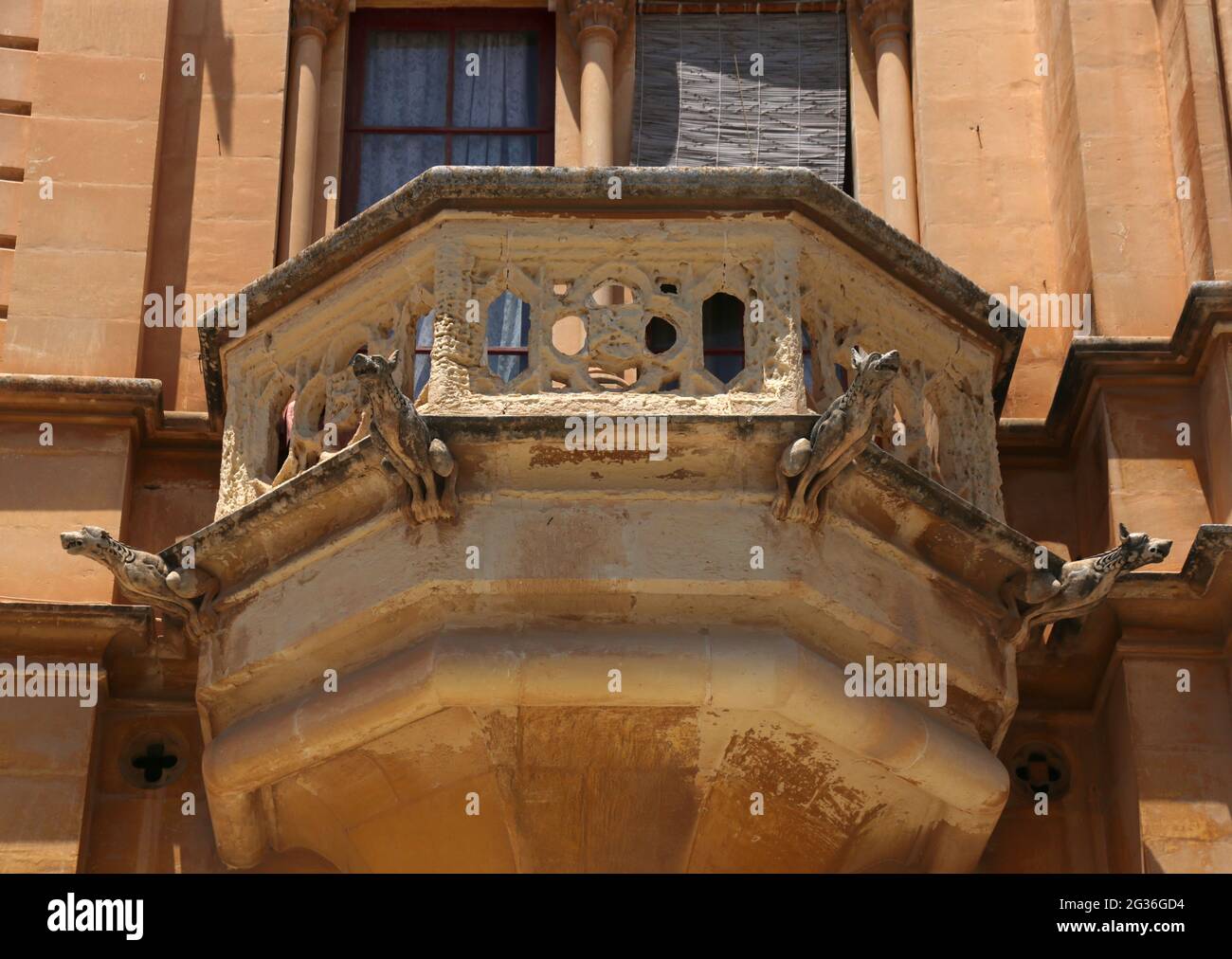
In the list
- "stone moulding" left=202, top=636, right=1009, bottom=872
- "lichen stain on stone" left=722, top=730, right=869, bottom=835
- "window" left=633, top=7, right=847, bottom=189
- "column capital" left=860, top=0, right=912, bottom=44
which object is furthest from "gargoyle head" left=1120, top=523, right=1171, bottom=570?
"column capital" left=860, top=0, right=912, bottom=44

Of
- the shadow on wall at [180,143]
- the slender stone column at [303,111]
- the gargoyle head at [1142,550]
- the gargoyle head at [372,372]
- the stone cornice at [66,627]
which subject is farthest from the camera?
the slender stone column at [303,111]

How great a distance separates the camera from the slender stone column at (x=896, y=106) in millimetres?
12711

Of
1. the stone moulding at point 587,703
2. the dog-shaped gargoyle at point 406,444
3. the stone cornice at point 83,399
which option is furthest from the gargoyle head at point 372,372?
the stone cornice at point 83,399

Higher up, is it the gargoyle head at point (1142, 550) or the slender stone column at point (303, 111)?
the slender stone column at point (303, 111)

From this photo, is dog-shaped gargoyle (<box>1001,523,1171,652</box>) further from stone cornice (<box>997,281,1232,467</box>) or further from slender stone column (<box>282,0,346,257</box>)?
slender stone column (<box>282,0,346,257</box>)

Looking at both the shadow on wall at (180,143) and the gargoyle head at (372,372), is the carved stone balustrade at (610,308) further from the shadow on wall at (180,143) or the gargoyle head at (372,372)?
the shadow on wall at (180,143)

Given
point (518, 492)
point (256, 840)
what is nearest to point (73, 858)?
point (256, 840)

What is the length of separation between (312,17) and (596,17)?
56.5 inches

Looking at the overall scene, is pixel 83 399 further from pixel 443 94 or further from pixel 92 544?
pixel 443 94

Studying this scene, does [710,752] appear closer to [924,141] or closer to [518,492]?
[518,492]

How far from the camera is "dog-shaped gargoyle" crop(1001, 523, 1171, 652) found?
32.6ft

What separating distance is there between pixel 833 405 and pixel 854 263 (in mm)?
1105

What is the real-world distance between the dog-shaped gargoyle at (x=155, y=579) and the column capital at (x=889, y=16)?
4.98 m

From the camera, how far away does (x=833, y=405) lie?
9.52 m
